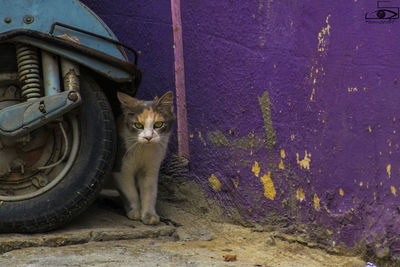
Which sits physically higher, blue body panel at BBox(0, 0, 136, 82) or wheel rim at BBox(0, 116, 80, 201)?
blue body panel at BBox(0, 0, 136, 82)

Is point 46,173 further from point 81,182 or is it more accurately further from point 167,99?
point 167,99

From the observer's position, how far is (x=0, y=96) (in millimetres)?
2768

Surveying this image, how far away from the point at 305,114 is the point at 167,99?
0.88 metres

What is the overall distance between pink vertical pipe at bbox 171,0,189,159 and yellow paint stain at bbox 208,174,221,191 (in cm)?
25

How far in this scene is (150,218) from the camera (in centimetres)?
306

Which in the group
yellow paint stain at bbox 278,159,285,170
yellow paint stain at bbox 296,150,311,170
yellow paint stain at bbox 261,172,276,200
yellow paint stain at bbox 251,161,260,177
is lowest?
yellow paint stain at bbox 261,172,276,200

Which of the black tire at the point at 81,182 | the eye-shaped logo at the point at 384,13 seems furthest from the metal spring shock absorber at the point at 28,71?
the eye-shaped logo at the point at 384,13

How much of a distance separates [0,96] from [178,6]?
3.73 feet

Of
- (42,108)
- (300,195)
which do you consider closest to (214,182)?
(300,195)

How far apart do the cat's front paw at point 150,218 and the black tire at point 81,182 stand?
0.40 meters

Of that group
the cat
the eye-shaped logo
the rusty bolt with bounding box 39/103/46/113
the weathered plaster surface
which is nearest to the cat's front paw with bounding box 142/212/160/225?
the cat

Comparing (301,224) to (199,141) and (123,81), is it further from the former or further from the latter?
(123,81)

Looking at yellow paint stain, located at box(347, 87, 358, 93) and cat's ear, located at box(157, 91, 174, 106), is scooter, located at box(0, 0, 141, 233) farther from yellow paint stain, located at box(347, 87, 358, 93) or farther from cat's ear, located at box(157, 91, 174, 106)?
yellow paint stain, located at box(347, 87, 358, 93)

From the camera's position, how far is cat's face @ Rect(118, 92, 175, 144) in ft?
10.2
